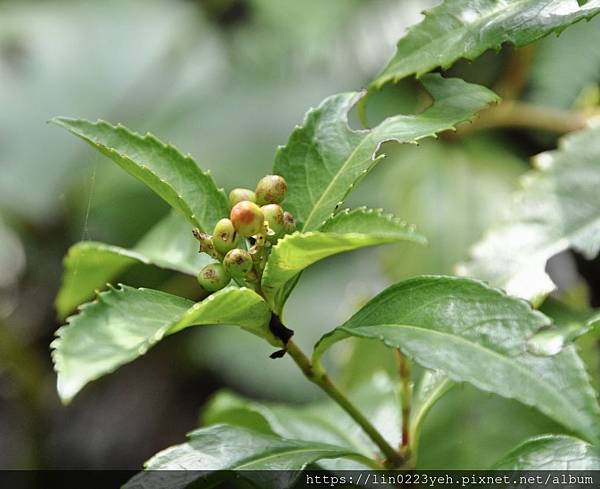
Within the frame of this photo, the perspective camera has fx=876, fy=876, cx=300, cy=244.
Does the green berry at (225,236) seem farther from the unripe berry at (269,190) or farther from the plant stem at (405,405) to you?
the plant stem at (405,405)

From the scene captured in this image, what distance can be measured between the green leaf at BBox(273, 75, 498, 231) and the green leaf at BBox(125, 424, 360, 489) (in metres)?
0.17

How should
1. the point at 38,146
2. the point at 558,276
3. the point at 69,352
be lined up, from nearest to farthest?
the point at 69,352, the point at 558,276, the point at 38,146

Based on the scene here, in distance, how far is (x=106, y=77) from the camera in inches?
92.0

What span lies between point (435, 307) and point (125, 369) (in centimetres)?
187

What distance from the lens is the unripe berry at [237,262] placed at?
0.56 metres

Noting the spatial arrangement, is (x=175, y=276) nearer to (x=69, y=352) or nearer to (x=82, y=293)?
(x=82, y=293)

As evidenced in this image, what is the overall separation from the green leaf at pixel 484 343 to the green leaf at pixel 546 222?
24cm

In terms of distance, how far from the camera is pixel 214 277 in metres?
0.58

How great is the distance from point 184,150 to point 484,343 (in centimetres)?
171

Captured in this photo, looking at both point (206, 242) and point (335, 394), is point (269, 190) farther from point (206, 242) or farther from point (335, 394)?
point (335, 394)

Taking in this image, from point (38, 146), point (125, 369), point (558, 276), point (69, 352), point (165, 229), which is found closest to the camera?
point (69, 352)

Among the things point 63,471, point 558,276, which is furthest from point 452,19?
point 63,471

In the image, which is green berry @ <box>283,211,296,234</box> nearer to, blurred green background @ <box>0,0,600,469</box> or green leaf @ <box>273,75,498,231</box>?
green leaf @ <box>273,75,498,231</box>

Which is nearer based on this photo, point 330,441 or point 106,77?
point 330,441
